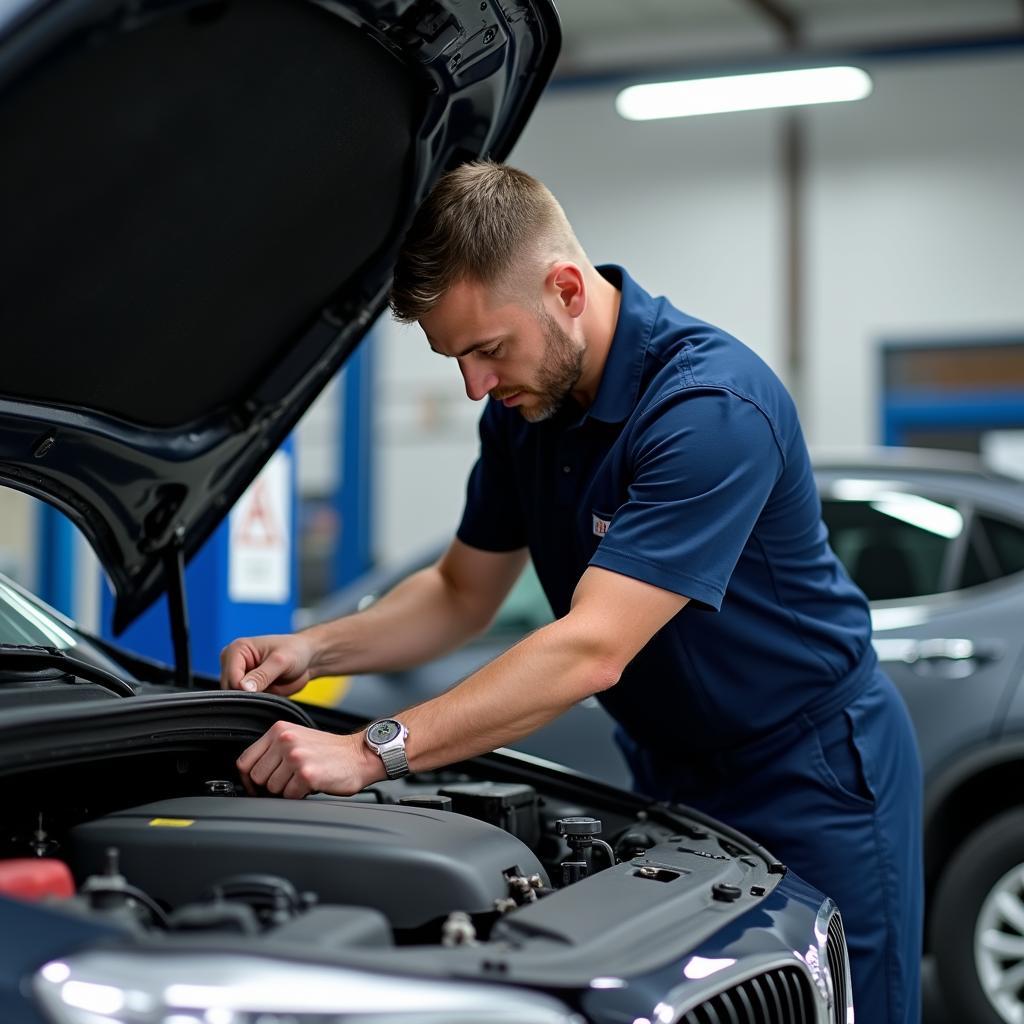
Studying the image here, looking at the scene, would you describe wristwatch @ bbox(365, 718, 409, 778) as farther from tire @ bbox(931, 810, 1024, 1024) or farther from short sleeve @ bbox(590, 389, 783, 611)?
tire @ bbox(931, 810, 1024, 1024)

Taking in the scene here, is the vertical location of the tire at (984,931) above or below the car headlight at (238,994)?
below

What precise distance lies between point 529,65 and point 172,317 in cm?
60

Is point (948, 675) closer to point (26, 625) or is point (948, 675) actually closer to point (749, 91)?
point (26, 625)

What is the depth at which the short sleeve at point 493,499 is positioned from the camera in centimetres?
227

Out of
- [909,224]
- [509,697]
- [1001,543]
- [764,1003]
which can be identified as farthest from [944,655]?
[909,224]

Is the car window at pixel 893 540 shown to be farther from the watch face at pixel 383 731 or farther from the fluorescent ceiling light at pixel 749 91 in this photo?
the fluorescent ceiling light at pixel 749 91

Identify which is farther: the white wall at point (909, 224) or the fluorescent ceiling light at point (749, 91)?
the white wall at point (909, 224)

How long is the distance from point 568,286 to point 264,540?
2318 millimetres

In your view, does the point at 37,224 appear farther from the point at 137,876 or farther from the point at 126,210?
the point at 137,876

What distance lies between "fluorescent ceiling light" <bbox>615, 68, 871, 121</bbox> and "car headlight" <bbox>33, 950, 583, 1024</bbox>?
776 centimetres

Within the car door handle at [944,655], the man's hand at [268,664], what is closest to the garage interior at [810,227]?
the car door handle at [944,655]

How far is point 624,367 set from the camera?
201 centimetres

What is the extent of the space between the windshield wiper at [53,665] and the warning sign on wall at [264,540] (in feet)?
7.02

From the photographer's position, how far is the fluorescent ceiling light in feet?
27.0
